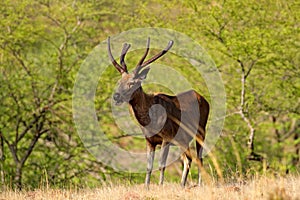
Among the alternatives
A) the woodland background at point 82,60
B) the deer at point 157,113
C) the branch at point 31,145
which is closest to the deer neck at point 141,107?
the deer at point 157,113

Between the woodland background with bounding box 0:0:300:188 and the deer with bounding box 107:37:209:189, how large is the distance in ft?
18.0

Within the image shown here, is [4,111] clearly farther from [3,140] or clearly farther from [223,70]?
[223,70]

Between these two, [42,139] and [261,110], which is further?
[42,139]

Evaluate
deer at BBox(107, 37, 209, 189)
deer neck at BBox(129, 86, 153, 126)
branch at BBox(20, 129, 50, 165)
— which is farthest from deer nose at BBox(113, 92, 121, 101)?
branch at BBox(20, 129, 50, 165)

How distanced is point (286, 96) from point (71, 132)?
7.14 meters

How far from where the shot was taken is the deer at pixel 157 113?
32.5ft

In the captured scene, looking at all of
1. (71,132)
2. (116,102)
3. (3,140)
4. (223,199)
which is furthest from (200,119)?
(3,140)

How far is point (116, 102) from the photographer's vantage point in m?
9.75

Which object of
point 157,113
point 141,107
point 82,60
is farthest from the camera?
point 82,60

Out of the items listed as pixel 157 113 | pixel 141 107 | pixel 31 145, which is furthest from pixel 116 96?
pixel 31 145

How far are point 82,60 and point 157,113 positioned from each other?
8.89 metres

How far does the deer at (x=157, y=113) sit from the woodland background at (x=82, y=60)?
217 inches

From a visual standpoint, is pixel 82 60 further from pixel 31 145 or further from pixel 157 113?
pixel 157 113

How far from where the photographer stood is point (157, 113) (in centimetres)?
1036
